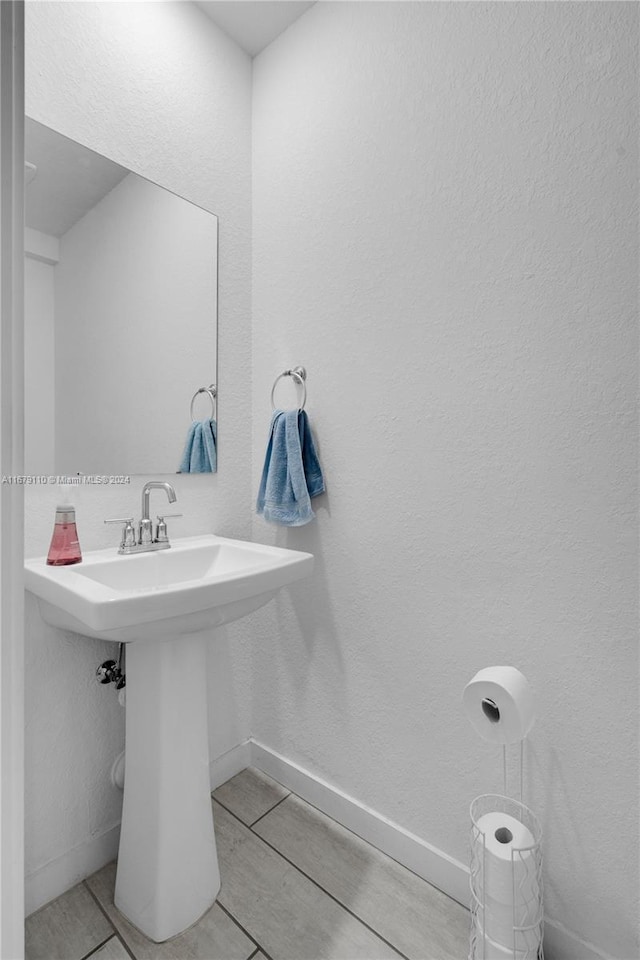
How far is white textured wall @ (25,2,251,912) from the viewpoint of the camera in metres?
1.17

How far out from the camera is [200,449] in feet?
4.87

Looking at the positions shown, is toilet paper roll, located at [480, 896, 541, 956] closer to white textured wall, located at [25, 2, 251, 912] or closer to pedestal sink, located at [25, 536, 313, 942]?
pedestal sink, located at [25, 536, 313, 942]

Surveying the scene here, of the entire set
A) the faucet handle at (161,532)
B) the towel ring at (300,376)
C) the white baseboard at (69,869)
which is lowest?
the white baseboard at (69,869)

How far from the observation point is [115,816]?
1.31m

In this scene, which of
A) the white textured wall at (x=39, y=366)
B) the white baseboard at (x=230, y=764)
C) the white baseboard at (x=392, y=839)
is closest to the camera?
the white baseboard at (x=392, y=839)

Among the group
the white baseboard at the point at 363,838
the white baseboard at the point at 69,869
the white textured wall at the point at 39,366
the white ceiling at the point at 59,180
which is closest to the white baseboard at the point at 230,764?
the white baseboard at the point at 363,838

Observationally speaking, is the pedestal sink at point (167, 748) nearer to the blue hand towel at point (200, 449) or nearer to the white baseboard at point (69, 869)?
the white baseboard at point (69, 869)

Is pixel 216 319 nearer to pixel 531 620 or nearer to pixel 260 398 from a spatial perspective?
pixel 260 398

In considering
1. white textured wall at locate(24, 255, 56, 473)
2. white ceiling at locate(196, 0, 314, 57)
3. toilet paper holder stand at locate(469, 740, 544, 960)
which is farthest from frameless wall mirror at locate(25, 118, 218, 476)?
toilet paper holder stand at locate(469, 740, 544, 960)

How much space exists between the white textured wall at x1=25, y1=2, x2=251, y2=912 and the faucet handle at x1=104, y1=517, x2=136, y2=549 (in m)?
0.03

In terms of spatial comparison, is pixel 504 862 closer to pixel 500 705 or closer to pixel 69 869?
pixel 500 705

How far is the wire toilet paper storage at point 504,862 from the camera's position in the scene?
925 mm

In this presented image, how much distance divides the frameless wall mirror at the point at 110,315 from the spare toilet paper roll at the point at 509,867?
3.88ft

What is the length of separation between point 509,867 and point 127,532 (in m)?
1.11
